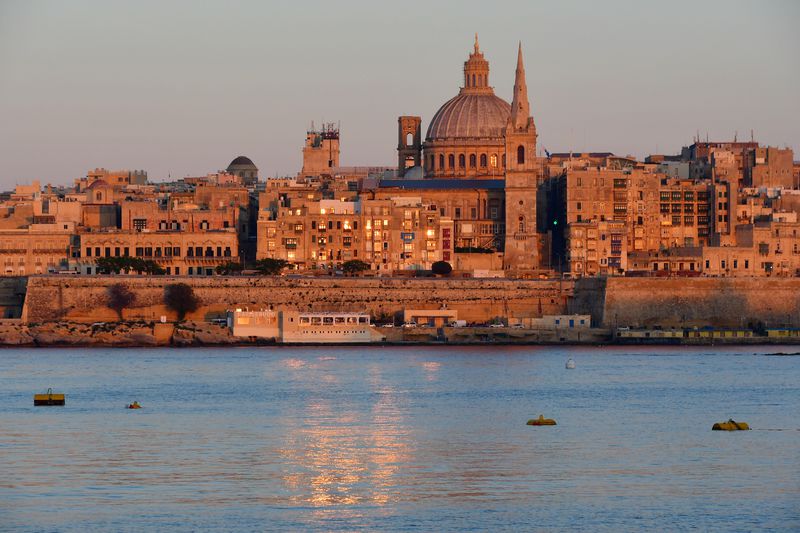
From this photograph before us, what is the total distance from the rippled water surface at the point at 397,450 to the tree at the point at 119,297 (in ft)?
80.0

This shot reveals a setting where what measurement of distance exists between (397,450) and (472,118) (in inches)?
2961

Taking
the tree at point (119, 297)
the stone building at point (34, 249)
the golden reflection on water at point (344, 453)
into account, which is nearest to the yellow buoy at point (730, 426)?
the golden reflection on water at point (344, 453)

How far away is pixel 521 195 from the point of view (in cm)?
10106

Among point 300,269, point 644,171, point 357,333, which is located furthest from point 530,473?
point 644,171

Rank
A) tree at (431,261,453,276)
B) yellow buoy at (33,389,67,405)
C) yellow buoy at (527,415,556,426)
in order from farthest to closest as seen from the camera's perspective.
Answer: tree at (431,261,453,276) < yellow buoy at (33,389,67,405) < yellow buoy at (527,415,556,426)

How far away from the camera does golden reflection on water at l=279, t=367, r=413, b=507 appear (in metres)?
31.4

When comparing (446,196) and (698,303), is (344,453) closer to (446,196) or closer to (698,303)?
(698,303)

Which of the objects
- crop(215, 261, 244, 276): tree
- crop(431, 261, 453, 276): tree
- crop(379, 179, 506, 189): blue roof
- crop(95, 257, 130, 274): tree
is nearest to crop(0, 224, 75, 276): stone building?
crop(95, 257, 130, 274): tree

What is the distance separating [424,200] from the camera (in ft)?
343

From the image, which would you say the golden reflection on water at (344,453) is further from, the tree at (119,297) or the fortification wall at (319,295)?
the tree at (119,297)

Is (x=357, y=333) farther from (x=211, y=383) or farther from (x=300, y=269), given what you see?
(x=211, y=383)

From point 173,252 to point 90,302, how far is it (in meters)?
11.2

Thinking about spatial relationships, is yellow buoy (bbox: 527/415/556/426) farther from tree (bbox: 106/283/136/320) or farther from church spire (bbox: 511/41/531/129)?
church spire (bbox: 511/41/531/129)

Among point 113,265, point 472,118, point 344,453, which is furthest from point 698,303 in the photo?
point 344,453
